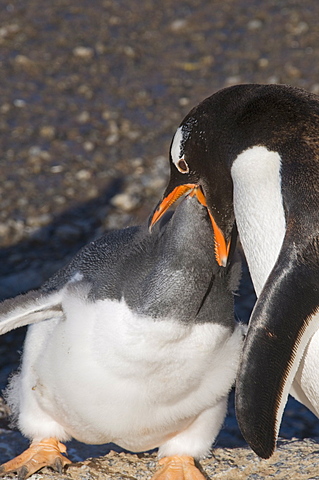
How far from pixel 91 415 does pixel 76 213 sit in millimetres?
2232

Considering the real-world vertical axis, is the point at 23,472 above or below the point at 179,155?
below

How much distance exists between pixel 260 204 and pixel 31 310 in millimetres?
925

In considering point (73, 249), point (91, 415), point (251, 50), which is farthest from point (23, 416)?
point (251, 50)

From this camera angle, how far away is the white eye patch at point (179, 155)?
233 centimetres

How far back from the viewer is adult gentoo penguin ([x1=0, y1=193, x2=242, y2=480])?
243cm

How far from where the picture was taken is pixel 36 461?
110 inches

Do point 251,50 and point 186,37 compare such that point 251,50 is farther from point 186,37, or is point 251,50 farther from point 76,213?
point 76,213

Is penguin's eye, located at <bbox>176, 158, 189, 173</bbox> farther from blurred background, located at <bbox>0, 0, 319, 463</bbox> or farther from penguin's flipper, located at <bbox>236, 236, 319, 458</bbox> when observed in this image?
blurred background, located at <bbox>0, 0, 319, 463</bbox>

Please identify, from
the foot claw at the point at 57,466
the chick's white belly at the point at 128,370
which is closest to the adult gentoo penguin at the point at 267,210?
the chick's white belly at the point at 128,370

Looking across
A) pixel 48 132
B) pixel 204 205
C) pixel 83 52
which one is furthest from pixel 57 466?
pixel 83 52

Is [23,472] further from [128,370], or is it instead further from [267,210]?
[267,210]

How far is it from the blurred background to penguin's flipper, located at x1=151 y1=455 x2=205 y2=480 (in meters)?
0.76

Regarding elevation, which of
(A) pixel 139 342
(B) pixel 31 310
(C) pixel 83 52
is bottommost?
(C) pixel 83 52

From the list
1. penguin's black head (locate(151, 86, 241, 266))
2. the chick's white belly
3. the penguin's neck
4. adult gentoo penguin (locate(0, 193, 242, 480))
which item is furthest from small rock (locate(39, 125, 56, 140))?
the penguin's neck
